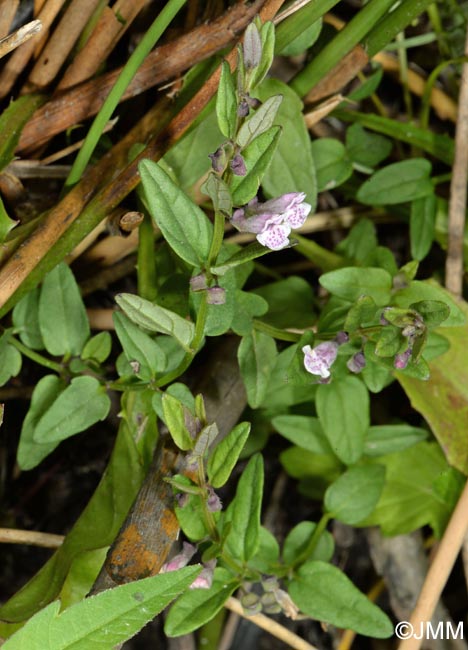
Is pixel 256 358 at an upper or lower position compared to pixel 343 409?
upper

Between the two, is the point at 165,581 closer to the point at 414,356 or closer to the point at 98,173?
the point at 414,356

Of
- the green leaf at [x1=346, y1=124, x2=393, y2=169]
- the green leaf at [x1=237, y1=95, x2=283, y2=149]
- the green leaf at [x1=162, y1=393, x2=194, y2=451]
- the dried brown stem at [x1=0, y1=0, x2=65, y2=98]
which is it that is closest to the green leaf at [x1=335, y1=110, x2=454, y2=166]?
the green leaf at [x1=346, y1=124, x2=393, y2=169]

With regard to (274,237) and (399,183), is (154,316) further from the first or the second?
(399,183)

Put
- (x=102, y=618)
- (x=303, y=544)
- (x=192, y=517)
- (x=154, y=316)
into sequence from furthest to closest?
(x=303, y=544) → (x=192, y=517) → (x=154, y=316) → (x=102, y=618)

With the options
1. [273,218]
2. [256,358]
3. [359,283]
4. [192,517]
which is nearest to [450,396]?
[359,283]

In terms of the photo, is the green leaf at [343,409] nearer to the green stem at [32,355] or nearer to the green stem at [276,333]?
the green stem at [276,333]

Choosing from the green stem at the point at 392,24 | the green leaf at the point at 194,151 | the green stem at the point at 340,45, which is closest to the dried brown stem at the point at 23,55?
the green leaf at the point at 194,151

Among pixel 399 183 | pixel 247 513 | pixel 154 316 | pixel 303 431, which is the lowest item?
pixel 303 431

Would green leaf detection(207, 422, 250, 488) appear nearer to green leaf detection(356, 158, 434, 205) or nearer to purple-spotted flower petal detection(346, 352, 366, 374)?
purple-spotted flower petal detection(346, 352, 366, 374)
